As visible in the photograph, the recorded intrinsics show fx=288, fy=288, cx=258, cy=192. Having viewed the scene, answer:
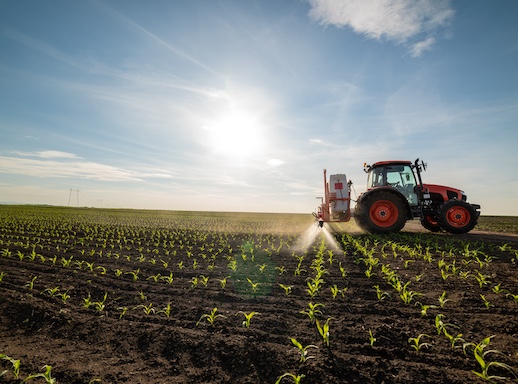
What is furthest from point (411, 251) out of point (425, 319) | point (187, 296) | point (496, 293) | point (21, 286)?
point (21, 286)

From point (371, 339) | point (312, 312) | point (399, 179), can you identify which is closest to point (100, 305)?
point (312, 312)

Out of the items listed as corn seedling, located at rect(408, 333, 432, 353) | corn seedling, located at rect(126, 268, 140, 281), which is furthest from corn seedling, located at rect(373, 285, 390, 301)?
corn seedling, located at rect(126, 268, 140, 281)

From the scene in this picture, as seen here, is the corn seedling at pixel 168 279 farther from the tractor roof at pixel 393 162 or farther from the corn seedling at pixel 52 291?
the tractor roof at pixel 393 162

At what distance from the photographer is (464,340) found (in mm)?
3188

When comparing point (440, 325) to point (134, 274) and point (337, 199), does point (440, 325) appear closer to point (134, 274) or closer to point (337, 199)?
point (134, 274)

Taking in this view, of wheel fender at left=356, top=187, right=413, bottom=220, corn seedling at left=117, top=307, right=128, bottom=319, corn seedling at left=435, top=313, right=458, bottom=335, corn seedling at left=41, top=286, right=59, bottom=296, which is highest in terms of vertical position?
wheel fender at left=356, top=187, right=413, bottom=220

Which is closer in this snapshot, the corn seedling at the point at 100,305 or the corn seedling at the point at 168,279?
the corn seedling at the point at 100,305

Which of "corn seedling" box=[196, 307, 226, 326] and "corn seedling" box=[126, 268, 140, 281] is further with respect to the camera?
"corn seedling" box=[126, 268, 140, 281]

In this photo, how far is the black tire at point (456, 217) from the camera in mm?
11180

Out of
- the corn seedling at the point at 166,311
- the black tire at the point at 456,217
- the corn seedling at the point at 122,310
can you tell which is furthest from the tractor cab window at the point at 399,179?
the corn seedling at the point at 122,310

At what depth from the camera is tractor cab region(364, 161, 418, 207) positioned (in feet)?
39.4

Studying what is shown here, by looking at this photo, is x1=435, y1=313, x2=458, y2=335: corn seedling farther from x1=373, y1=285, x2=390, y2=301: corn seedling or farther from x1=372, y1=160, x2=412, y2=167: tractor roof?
x1=372, y1=160, x2=412, y2=167: tractor roof

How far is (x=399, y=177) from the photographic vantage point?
12.2m

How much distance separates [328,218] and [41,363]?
41.1 feet
